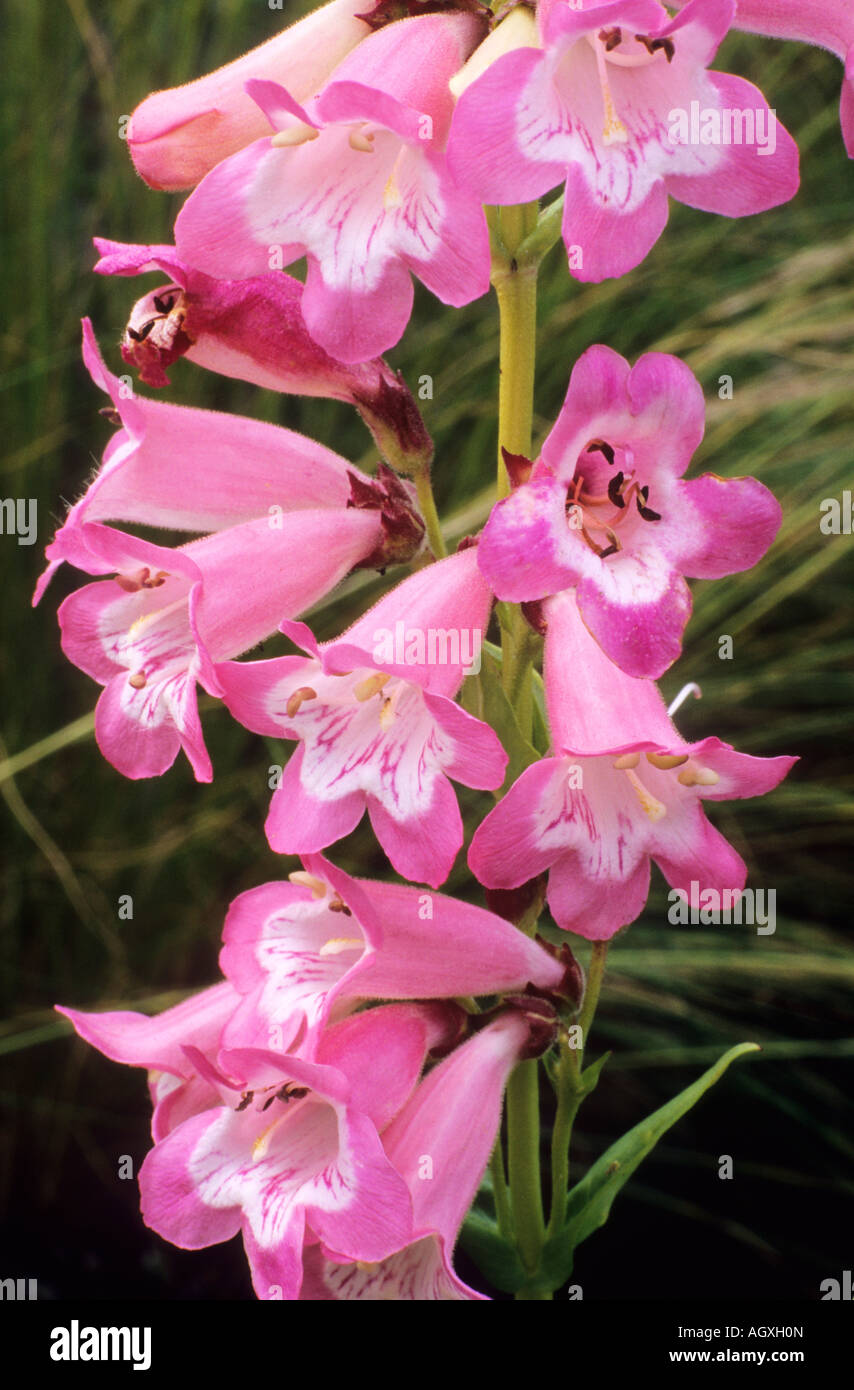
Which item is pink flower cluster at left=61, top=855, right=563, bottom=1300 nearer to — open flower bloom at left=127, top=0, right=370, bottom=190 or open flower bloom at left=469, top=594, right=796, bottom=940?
open flower bloom at left=469, top=594, right=796, bottom=940

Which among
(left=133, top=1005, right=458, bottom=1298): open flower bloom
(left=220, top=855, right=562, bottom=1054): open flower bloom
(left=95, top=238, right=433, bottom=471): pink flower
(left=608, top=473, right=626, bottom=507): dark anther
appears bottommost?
(left=133, top=1005, right=458, bottom=1298): open flower bloom

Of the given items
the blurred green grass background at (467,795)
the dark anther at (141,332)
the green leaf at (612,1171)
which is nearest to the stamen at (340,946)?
the green leaf at (612,1171)

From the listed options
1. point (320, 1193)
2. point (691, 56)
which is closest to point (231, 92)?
point (691, 56)

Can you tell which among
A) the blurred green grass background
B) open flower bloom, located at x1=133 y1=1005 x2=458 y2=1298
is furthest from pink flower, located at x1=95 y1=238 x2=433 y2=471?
the blurred green grass background

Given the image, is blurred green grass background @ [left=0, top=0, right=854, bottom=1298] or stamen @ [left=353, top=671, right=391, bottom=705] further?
blurred green grass background @ [left=0, top=0, right=854, bottom=1298]

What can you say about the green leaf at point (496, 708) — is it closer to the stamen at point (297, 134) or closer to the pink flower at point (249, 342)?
the pink flower at point (249, 342)

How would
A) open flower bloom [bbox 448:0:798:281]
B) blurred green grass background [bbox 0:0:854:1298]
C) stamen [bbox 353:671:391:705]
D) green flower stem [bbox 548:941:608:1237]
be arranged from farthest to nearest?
blurred green grass background [bbox 0:0:854:1298] → green flower stem [bbox 548:941:608:1237] → stamen [bbox 353:671:391:705] → open flower bloom [bbox 448:0:798:281]

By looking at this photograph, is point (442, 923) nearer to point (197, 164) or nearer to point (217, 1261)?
point (197, 164)
